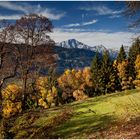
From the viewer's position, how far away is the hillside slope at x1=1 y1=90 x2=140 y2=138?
14387 millimetres

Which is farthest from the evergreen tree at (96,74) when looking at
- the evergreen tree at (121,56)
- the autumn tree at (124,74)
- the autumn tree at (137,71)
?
the autumn tree at (137,71)

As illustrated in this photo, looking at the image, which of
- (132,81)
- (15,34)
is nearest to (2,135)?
(15,34)

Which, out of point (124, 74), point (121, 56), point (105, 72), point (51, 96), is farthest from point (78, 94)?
point (124, 74)

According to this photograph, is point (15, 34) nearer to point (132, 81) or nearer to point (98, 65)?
point (132, 81)

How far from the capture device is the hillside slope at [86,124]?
14.4m

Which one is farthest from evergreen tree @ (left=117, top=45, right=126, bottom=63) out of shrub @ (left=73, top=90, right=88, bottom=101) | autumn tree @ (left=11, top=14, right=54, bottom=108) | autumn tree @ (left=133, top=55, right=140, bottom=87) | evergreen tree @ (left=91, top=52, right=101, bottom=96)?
autumn tree @ (left=11, top=14, right=54, bottom=108)

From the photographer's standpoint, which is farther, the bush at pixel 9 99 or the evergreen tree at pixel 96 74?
the evergreen tree at pixel 96 74

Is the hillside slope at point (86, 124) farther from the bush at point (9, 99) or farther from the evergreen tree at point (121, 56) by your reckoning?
the evergreen tree at point (121, 56)

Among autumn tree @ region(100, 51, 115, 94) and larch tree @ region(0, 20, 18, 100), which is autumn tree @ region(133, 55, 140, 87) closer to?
autumn tree @ region(100, 51, 115, 94)

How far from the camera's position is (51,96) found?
86.6 metres

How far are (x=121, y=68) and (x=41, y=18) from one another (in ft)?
137

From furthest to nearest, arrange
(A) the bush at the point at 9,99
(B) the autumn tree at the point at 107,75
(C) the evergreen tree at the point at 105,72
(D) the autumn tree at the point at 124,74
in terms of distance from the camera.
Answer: (C) the evergreen tree at the point at 105,72, (B) the autumn tree at the point at 107,75, (D) the autumn tree at the point at 124,74, (A) the bush at the point at 9,99

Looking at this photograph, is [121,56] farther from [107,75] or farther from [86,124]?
[86,124]

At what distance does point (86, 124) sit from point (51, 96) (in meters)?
64.0
